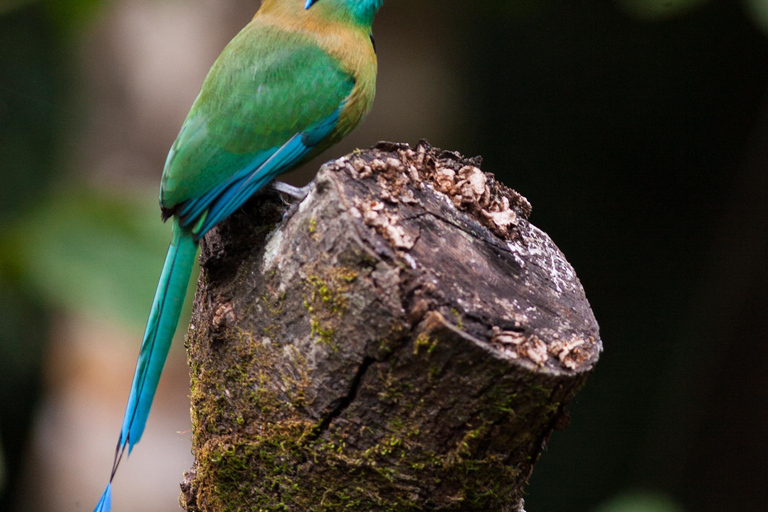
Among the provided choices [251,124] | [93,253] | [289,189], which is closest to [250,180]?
[289,189]

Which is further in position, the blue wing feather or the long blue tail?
the blue wing feather

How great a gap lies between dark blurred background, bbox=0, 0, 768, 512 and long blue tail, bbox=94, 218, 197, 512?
1.70 metres

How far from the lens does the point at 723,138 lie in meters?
5.45

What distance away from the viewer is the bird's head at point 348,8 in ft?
9.89

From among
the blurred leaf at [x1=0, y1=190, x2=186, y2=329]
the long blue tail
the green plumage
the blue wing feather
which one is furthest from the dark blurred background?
the long blue tail

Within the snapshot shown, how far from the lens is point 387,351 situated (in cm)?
177

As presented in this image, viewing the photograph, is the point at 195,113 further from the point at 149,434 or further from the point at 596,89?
the point at 596,89

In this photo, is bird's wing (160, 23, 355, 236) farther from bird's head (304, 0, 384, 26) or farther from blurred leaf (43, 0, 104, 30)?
blurred leaf (43, 0, 104, 30)

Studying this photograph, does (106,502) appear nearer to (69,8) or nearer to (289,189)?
(289,189)


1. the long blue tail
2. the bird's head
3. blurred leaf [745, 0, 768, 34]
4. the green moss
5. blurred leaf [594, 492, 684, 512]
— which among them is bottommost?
the long blue tail

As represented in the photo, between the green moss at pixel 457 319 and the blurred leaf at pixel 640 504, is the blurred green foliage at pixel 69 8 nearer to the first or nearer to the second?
the green moss at pixel 457 319

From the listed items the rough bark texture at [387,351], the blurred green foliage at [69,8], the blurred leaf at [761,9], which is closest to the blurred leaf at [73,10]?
the blurred green foliage at [69,8]

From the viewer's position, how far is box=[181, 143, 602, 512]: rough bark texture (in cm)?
176

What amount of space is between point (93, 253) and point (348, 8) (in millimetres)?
1618
